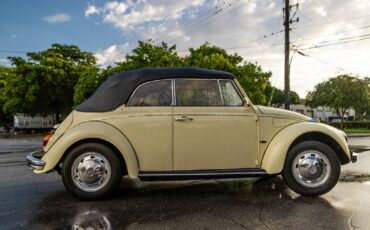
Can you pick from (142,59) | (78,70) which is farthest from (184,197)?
(78,70)

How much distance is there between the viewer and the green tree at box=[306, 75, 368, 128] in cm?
3984

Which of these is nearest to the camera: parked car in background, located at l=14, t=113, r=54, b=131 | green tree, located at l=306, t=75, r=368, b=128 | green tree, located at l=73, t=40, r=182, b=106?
green tree, located at l=73, t=40, r=182, b=106

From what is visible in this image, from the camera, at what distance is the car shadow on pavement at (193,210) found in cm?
365

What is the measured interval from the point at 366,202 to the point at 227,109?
7.20 feet

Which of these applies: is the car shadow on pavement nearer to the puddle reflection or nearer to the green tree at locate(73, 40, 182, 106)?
the puddle reflection

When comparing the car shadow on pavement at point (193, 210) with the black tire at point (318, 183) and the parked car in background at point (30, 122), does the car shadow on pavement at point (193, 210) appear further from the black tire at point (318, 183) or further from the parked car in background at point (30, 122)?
the parked car in background at point (30, 122)

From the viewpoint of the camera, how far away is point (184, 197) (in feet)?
16.0

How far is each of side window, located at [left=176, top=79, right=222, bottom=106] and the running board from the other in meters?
0.95

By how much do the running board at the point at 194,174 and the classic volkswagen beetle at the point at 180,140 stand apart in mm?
13

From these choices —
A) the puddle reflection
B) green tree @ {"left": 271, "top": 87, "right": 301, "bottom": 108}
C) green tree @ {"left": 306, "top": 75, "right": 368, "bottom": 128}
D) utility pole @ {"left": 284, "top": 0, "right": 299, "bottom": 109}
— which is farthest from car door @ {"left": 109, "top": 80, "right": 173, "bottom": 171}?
green tree @ {"left": 271, "top": 87, "right": 301, "bottom": 108}

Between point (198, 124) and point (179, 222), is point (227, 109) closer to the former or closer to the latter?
point (198, 124)

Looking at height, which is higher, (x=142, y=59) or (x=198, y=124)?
(x=142, y=59)

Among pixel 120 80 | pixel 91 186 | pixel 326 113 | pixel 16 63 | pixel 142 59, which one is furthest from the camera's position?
pixel 326 113

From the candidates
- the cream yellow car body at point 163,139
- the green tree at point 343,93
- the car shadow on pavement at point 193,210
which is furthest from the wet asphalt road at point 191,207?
the green tree at point 343,93
